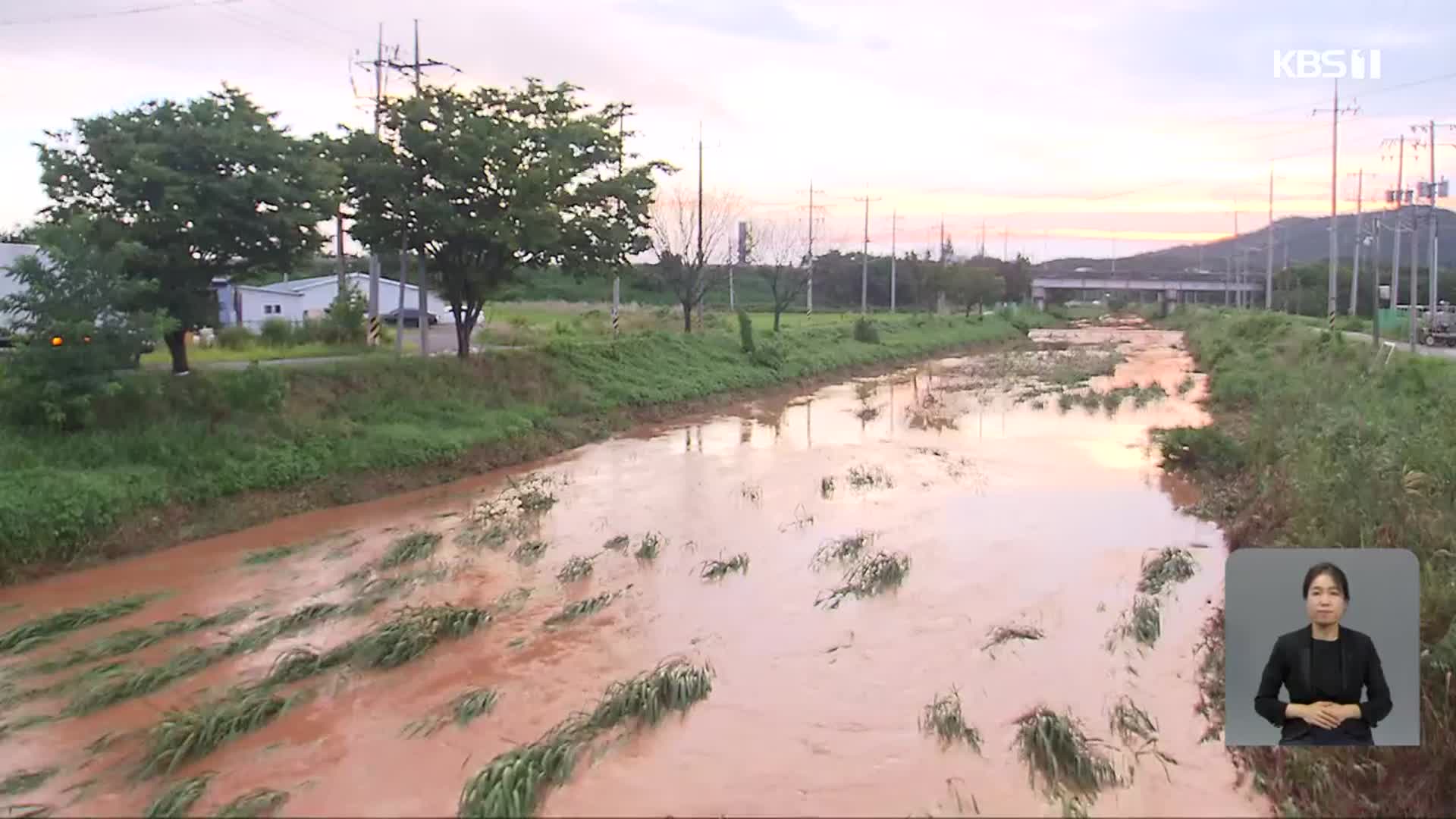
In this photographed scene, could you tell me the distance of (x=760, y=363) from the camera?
107ft

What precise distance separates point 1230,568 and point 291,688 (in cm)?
694

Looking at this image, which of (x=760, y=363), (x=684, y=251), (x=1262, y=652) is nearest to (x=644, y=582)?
(x=1262, y=652)

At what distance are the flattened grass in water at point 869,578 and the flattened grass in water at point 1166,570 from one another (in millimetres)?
2384

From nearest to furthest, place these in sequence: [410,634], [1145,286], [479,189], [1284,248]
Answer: [410,634] < [479,189] < [1284,248] < [1145,286]

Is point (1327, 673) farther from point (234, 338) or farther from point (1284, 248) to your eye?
point (1284, 248)

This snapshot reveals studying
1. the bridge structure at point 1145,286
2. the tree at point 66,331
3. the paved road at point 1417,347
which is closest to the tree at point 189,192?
the tree at point 66,331

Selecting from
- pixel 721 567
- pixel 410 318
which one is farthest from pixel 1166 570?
pixel 410 318

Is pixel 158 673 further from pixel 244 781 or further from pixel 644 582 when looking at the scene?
pixel 644 582

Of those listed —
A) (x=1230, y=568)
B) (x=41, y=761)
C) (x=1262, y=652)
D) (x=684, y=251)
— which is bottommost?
(x=41, y=761)

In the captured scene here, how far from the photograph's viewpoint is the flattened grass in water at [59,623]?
9289mm

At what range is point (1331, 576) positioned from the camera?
10.8 ft

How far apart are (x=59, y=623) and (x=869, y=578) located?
7663 millimetres

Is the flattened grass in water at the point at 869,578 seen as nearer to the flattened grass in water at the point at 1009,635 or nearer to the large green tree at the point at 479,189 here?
the flattened grass in water at the point at 1009,635

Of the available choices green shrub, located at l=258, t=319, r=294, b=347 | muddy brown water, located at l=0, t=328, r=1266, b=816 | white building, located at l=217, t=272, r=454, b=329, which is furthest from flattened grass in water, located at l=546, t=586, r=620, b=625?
white building, located at l=217, t=272, r=454, b=329
